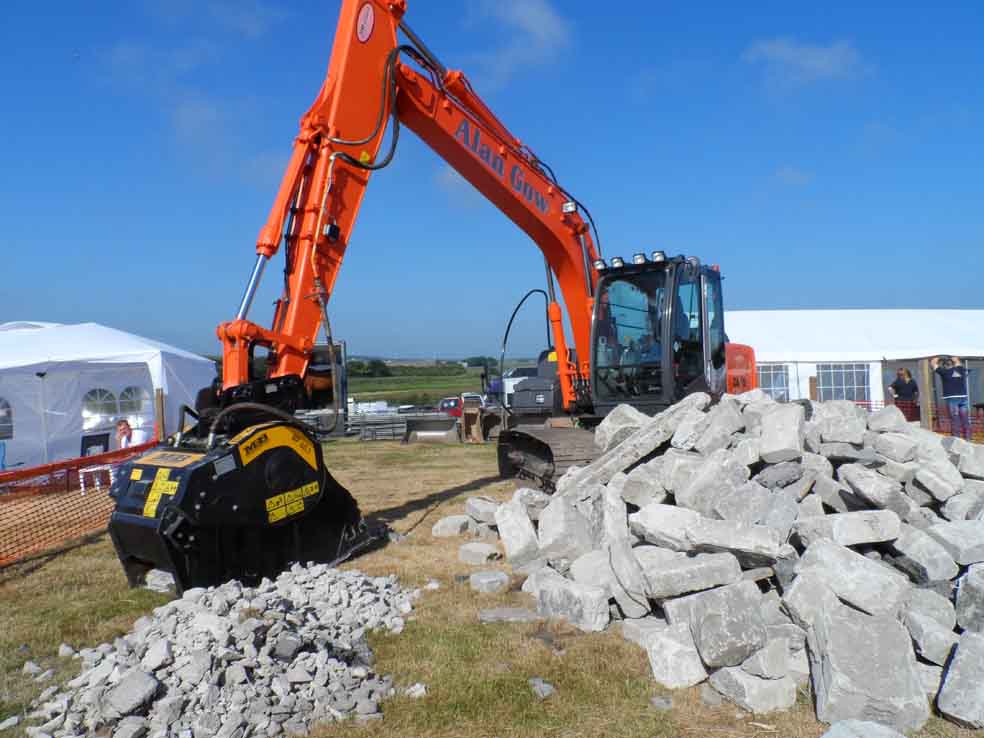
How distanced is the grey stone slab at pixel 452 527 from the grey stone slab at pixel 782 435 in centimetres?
288

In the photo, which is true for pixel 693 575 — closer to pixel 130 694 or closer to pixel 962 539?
pixel 962 539

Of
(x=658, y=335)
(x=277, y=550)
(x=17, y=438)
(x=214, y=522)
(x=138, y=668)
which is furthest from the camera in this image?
(x=17, y=438)

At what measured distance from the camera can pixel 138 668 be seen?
373cm

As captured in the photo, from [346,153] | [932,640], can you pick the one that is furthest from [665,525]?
[346,153]

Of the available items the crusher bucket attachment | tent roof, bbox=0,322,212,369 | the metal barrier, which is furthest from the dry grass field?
the metal barrier

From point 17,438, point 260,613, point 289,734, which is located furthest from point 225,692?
point 17,438

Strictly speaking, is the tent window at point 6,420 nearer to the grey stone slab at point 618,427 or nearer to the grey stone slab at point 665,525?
the grey stone slab at point 618,427

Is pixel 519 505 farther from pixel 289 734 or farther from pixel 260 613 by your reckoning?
pixel 289 734

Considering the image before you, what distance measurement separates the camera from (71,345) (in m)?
14.0

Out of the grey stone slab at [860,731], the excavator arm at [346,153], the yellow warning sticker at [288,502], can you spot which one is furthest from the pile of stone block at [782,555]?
the excavator arm at [346,153]

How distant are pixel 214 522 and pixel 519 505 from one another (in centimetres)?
239

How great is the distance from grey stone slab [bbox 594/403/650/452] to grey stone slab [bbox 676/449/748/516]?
4.72 ft

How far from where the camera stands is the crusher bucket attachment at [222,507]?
4875 mm

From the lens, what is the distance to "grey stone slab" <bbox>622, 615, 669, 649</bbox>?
4.36 meters
